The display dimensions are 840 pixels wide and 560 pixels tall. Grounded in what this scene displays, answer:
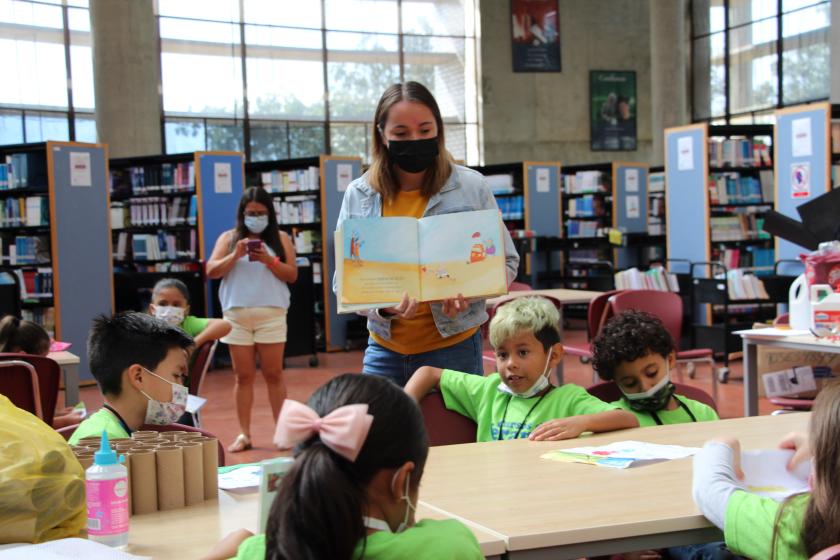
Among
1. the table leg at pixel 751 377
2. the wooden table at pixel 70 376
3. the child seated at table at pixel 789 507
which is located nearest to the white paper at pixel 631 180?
the table leg at pixel 751 377

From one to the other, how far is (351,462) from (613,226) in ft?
40.5

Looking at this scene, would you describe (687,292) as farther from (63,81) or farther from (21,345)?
(63,81)

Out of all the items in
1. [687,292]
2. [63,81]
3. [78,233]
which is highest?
[63,81]

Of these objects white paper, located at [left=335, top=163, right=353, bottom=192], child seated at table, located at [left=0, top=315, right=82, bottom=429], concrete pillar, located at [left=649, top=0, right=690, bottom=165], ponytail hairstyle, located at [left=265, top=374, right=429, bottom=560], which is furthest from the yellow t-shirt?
concrete pillar, located at [left=649, top=0, right=690, bottom=165]

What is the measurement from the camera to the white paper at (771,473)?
1.94 meters

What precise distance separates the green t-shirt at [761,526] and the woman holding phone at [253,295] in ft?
13.2

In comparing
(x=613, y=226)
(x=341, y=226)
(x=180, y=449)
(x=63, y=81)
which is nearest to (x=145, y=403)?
(x=180, y=449)

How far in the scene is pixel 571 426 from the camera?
7.89ft

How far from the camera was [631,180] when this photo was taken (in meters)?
13.4

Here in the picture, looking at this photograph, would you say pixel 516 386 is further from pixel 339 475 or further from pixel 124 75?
pixel 124 75

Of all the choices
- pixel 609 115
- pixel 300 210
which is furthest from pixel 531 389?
pixel 609 115

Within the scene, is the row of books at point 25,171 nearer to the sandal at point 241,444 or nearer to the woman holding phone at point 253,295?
the woman holding phone at point 253,295

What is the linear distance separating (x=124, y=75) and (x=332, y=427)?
13221 mm

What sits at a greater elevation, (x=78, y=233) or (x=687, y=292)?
(x=78, y=233)
